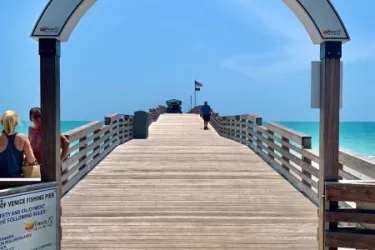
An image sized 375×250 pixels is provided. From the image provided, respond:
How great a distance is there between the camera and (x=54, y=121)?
4.18 m

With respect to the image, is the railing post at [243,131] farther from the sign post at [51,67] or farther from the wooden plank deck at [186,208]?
the sign post at [51,67]

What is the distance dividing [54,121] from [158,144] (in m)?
10.4

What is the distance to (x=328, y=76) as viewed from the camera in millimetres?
4180

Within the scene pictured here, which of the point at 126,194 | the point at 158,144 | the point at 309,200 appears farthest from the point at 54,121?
the point at 158,144

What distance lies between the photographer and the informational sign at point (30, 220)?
3.62 meters

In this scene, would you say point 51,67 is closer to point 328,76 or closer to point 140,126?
point 328,76

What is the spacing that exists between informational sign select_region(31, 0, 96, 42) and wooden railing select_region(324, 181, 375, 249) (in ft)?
9.94

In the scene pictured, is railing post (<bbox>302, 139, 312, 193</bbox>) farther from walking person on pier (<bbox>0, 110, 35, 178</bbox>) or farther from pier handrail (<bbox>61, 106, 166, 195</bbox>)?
walking person on pier (<bbox>0, 110, 35, 178</bbox>)

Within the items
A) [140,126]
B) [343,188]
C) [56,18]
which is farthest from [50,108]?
[140,126]

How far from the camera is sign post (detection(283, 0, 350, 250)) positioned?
416cm

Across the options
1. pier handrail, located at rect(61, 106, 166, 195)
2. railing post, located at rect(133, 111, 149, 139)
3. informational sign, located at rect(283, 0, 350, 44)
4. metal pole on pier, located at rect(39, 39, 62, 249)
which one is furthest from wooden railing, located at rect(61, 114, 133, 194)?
informational sign, located at rect(283, 0, 350, 44)

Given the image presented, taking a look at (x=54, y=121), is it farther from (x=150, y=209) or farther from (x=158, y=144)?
(x=158, y=144)

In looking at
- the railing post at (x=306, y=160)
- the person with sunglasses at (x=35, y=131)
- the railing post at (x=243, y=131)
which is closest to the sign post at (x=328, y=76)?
the railing post at (x=306, y=160)

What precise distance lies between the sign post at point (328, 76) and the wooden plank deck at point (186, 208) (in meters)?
1.26
